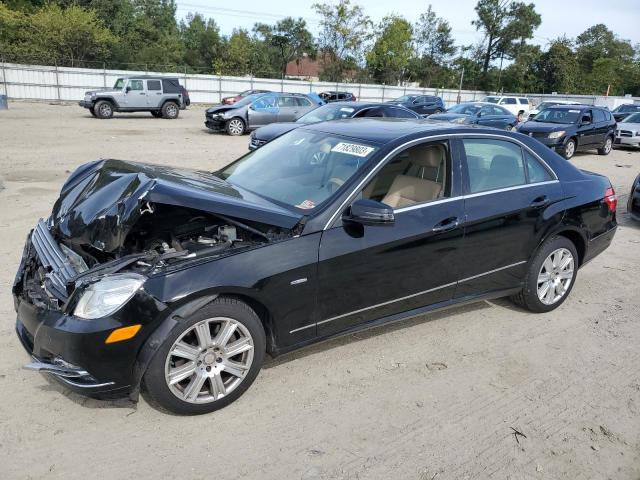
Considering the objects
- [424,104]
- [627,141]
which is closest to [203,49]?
[424,104]

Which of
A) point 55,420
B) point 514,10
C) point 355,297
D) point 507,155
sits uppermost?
point 514,10

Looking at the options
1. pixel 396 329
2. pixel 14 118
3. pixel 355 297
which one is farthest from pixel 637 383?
pixel 14 118

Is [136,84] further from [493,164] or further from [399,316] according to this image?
[399,316]

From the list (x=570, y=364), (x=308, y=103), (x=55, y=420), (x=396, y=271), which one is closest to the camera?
(x=55, y=420)

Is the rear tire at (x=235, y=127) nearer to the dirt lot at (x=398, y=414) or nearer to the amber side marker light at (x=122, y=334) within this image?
the dirt lot at (x=398, y=414)

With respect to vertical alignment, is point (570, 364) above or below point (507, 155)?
below

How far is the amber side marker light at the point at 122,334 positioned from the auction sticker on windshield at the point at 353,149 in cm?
197

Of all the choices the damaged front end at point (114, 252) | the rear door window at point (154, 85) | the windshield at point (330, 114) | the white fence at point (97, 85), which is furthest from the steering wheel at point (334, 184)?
the white fence at point (97, 85)

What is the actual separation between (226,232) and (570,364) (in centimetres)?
276

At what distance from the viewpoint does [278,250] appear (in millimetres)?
3191

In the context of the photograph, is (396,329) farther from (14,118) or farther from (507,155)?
(14,118)

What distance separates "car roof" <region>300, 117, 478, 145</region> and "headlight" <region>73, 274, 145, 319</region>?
6.70 ft

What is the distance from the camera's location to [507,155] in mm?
4410

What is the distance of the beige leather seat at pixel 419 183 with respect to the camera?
3.99 metres
